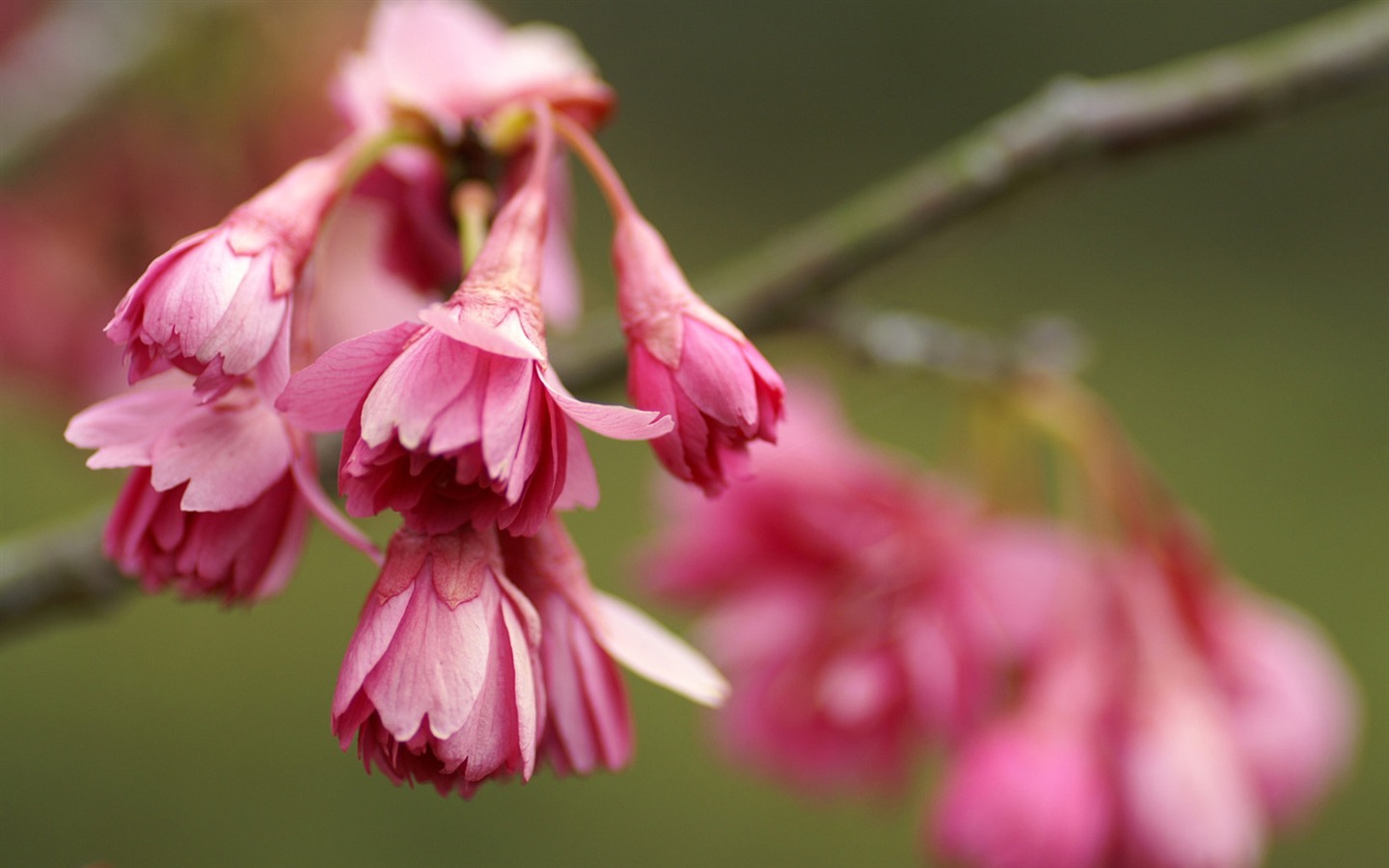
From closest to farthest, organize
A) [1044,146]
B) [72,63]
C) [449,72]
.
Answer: [449,72]
[1044,146]
[72,63]

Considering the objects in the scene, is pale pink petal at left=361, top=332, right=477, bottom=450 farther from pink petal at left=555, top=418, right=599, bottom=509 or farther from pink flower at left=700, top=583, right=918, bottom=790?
pink flower at left=700, top=583, right=918, bottom=790

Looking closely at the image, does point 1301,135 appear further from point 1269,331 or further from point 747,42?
point 747,42

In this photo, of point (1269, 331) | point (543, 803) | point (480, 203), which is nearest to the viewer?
point (480, 203)

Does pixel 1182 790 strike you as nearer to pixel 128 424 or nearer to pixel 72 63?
pixel 128 424

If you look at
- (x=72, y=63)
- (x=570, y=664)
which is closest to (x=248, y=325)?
(x=570, y=664)

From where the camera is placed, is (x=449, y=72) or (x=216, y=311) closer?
(x=216, y=311)

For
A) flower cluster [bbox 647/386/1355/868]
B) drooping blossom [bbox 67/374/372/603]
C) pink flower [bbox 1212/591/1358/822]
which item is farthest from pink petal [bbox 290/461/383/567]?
pink flower [bbox 1212/591/1358/822]

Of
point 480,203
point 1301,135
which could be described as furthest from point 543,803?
point 1301,135

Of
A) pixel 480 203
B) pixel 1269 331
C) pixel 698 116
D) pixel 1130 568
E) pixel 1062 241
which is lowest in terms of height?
pixel 1269 331
